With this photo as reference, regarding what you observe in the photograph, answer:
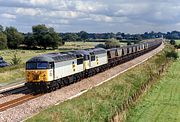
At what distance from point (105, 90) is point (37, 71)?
705 centimetres

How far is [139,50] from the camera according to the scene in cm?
11262

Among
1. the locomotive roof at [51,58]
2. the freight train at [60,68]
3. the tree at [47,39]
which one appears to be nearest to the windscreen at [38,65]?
the freight train at [60,68]

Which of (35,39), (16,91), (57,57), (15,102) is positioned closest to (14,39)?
(35,39)

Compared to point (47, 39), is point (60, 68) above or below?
above

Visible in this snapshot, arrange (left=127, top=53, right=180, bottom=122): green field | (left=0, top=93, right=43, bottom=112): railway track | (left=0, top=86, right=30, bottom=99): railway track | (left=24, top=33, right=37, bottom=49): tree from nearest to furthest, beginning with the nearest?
(left=0, top=93, right=43, bottom=112): railway track
(left=127, top=53, right=180, bottom=122): green field
(left=0, top=86, right=30, bottom=99): railway track
(left=24, top=33, right=37, bottom=49): tree

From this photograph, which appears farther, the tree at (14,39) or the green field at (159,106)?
the tree at (14,39)

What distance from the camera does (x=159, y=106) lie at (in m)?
38.9

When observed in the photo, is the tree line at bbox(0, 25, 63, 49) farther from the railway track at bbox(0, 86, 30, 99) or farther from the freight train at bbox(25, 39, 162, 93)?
the railway track at bbox(0, 86, 30, 99)

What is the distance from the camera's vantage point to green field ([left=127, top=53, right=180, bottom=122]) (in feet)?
110

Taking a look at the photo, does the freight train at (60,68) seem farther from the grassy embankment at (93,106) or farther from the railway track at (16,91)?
the grassy embankment at (93,106)

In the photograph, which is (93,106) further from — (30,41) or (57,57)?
(30,41)

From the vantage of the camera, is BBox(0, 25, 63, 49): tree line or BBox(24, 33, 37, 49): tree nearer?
BBox(0, 25, 63, 49): tree line

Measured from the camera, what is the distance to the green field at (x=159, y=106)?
33.6 meters

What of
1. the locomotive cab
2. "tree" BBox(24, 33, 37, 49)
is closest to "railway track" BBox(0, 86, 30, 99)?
the locomotive cab
